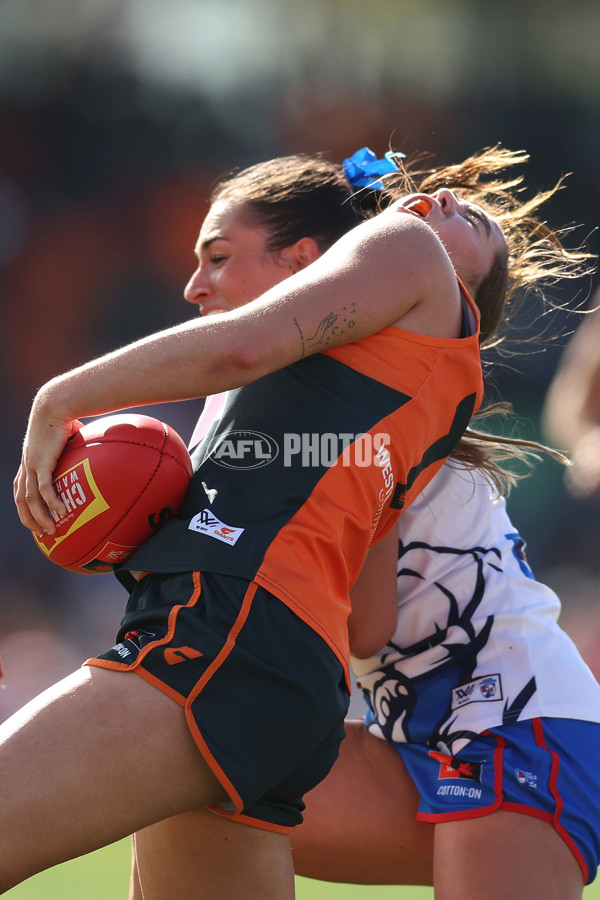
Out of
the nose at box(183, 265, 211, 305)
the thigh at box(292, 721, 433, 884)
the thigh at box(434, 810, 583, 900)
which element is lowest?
the thigh at box(292, 721, 433, 884)

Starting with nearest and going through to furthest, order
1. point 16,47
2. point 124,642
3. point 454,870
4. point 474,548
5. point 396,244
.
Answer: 1. point 124,642
2. point 396,244
3. point 454,870
4. point 474,548
5. point 16,47

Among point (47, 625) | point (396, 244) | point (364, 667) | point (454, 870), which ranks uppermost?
point (396, 244)

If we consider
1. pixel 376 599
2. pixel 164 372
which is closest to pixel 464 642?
pixel 376 599

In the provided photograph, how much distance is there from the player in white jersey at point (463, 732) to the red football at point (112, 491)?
70 centimetres

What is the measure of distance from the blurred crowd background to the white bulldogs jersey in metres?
4.71

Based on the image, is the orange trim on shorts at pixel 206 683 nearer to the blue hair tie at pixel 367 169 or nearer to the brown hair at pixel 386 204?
the brown hair at pixel 386 204

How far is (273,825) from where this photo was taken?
1.80 m

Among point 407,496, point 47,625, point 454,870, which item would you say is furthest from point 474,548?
point 47,625

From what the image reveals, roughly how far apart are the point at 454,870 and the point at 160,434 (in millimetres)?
1274

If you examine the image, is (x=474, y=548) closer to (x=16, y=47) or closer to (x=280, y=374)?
(x=280, y=374)

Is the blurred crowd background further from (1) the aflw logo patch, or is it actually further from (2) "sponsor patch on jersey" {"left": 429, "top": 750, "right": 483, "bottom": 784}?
(1) the aflw logo patch

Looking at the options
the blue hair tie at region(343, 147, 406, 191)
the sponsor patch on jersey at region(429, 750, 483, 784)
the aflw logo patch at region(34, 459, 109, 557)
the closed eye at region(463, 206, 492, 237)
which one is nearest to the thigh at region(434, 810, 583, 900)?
the sponsor patch on jersey at region(429, 750, 483, 784)

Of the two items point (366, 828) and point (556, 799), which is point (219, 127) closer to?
point (366, 828)

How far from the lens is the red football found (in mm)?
1744
